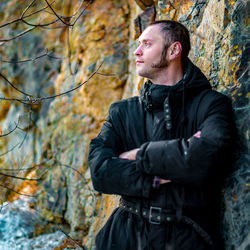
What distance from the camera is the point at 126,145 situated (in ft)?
7.16

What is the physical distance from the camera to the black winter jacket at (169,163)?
172 centimetres

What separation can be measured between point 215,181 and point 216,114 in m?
0.47

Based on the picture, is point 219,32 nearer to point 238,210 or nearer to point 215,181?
point 215,181

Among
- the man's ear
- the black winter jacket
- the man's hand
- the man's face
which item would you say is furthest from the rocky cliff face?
the man's hand

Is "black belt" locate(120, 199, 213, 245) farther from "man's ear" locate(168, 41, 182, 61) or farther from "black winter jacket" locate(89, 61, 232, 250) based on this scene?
"man's ear" locate(168, 41, 182, 61)

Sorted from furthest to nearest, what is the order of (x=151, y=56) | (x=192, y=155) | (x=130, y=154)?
(x=151, y=56) < (x=130, y=154) < (x=192, y=155)

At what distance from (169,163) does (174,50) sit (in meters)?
0.93

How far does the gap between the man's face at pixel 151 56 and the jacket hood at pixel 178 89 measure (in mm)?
125

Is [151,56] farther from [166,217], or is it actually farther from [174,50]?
[166,217]

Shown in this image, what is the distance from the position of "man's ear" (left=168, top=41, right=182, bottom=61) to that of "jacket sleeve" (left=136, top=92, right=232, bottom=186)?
0.60m

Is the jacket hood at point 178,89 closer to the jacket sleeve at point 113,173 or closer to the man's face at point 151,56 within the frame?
the man's face at point 151,56

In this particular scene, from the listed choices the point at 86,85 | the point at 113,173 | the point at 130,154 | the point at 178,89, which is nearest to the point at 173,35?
the point at 178,89

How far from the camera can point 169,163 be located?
5.67 ft

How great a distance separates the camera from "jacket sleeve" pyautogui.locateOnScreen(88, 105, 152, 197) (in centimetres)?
182
